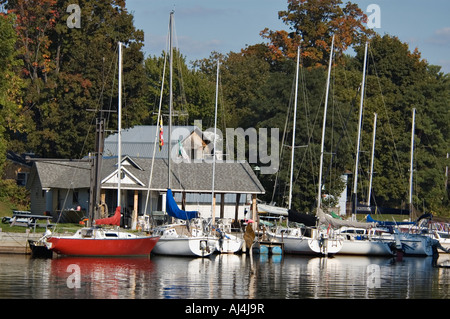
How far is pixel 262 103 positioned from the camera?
77.2 meters

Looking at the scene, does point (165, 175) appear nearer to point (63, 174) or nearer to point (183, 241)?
point (63, 174)

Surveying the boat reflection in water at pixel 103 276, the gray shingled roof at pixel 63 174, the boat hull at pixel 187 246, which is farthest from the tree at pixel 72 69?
the boat reflection in water at pixel 103 276

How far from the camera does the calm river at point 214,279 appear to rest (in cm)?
3353

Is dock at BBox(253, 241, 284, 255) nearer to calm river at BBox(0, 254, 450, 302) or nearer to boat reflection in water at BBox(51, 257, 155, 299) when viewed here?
calm river at BBox(0, 254, 450, 302)

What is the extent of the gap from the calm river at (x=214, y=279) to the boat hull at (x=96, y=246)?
466 millimetres

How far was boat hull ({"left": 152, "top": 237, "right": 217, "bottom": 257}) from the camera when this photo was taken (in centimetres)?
4847

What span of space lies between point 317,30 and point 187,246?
6263cm

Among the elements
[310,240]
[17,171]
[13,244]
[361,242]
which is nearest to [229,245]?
[310,240]

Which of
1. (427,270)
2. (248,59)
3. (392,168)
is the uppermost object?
(248,59)

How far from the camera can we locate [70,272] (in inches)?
1531

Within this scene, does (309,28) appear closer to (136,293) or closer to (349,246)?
(349,246)

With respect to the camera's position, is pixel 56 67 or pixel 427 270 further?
pixel 56 67

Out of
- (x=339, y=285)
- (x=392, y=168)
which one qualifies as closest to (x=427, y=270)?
(x=339, y=285)
